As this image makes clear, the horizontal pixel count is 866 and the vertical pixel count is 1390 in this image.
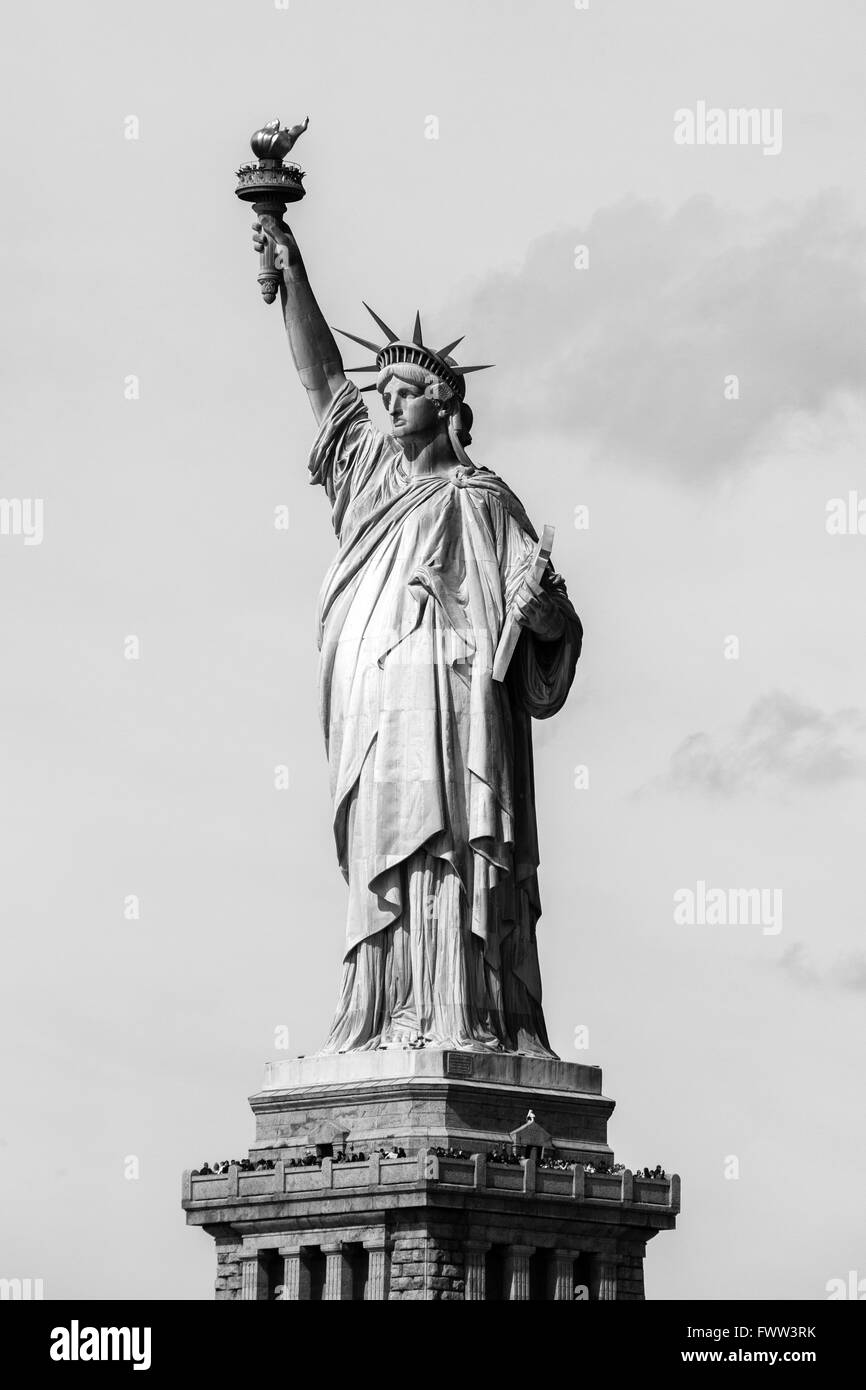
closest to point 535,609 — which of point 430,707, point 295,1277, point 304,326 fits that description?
point 430,707

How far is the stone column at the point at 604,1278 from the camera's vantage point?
64.1m

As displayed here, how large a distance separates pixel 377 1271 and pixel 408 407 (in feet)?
38.0

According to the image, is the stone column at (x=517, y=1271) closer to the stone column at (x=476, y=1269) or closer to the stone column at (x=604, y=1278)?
the stone column at (x=476, y=1269)

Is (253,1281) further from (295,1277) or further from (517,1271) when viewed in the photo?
(517,1271)

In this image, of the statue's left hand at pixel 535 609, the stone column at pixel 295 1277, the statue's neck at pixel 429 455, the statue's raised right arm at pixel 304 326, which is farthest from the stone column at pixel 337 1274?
the statue's raised right arm at pixel 304 326

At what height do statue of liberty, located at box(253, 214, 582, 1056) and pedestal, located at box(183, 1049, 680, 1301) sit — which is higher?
statue of liberty, located at box(253, 214, 582, 1056)

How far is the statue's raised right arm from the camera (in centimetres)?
6700

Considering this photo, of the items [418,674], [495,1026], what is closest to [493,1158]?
[495,1026]

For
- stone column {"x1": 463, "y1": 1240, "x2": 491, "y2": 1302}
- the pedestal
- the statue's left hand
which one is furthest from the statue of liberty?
stone column {"x1": 463, "y1": 1240, "x2": 491, "y2": 1302}

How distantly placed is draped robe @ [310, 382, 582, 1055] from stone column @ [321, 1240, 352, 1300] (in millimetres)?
2775

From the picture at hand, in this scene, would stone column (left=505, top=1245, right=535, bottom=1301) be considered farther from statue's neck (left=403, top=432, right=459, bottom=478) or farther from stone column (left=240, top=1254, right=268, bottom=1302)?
statue's neck (left=403, top=432, right=459, bottom=478)

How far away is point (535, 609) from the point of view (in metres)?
64.6
